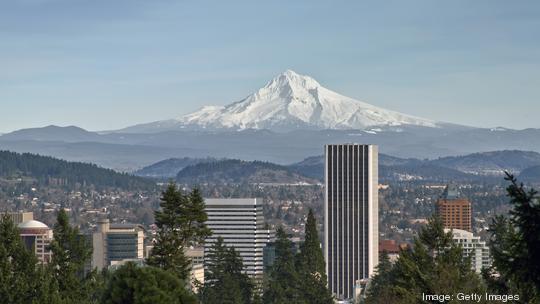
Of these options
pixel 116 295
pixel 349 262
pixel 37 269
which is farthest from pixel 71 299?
pixel 349 262

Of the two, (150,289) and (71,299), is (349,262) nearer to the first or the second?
(71,299)

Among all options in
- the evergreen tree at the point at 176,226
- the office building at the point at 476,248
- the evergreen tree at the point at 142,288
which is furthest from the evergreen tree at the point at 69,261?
the office building at the point at 476,248

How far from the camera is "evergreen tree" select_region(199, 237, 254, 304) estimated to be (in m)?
81.1

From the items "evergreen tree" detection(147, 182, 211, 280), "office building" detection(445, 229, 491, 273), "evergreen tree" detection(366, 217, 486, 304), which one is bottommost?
"office building" detection(445, 229, 491, 273)

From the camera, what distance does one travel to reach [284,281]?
309 ft

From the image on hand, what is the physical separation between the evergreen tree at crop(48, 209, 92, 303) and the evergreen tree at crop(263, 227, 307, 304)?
25.0 meters

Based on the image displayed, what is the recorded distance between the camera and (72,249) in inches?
2441

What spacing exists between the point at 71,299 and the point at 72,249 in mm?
4817

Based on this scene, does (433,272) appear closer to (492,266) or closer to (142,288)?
(492,266)

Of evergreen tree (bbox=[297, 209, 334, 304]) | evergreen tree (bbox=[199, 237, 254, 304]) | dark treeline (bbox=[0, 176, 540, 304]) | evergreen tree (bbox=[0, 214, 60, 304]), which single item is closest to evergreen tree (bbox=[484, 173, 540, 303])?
dark treeline (bbox=[0, 176, 540, 304])

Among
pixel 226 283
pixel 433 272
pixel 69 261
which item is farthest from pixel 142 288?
pixel 226 283

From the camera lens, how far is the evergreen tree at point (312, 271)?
93.7 m

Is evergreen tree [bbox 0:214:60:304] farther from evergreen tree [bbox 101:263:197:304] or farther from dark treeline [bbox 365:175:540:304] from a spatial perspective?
dark treeline [bbox 365:175:540:304]

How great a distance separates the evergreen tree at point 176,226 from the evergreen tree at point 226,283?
60.9 ft
